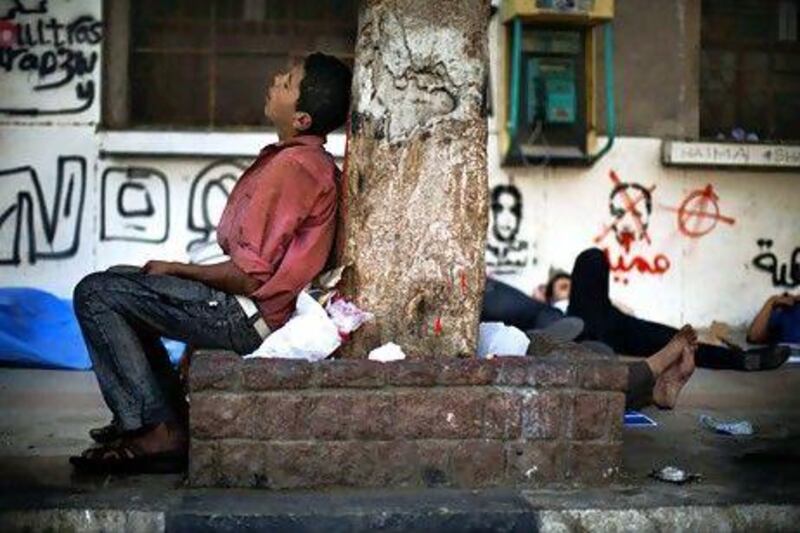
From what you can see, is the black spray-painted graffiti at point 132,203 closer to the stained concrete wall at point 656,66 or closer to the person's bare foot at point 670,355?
the stained concrete wall at point 656,66

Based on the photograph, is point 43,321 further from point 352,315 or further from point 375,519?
point 375,519

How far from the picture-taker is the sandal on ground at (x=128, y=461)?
4223mm

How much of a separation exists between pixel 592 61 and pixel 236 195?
455 centimetres

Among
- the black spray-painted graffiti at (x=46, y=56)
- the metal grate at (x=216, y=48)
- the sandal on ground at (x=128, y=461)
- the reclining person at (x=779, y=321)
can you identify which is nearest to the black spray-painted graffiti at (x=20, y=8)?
the black spray-painted graffiti at (x=46, y=56)

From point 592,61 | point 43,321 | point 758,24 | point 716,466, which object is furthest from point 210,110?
point 716,466

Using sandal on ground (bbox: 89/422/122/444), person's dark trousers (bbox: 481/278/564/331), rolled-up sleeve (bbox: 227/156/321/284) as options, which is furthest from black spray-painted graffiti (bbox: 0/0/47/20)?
rolled-up sleeve (bbox: 227/156/321/284)

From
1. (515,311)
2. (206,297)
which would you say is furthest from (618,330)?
(206,297)

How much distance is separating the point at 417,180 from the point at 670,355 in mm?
1693

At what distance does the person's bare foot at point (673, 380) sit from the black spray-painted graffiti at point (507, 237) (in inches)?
122

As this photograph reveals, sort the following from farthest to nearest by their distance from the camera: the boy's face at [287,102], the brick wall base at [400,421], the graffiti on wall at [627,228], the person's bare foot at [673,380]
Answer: the graffiti on wall at [627,228]
the person's bare foot at [673,380]
the boy's face at [287,102]
the brick wall base at [400,421]

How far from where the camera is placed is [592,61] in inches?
328

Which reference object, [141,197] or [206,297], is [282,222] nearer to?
[206,297]

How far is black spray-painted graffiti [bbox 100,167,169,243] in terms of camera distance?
8109 millimetres

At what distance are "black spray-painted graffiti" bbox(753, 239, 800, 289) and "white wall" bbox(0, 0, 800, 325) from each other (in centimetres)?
38
